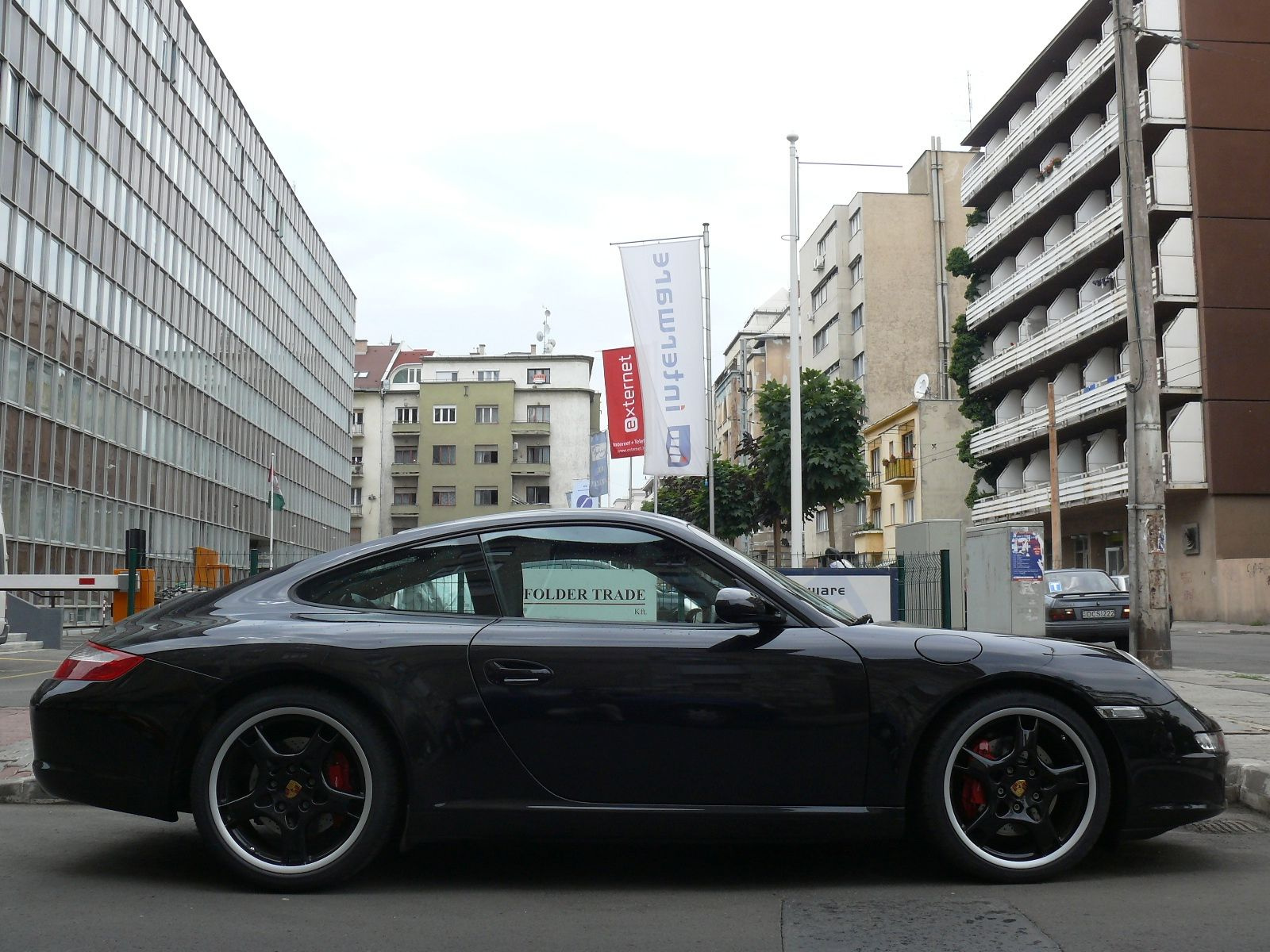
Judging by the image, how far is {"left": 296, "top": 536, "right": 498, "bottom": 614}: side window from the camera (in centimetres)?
465

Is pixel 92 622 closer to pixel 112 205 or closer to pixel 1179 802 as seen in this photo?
pixel 112 205

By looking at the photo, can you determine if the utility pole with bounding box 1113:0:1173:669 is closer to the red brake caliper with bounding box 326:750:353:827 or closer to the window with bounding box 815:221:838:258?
the red brake caliper with bounding box 326:750:353:827

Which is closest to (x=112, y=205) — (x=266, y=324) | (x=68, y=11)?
(x=68, y=11)

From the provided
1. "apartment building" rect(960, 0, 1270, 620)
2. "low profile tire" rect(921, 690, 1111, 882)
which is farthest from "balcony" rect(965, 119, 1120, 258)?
"low profile tire" rect(921, 690, 1111, 882)

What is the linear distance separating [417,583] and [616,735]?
91 centimetres

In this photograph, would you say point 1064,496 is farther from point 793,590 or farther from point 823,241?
point 793,590

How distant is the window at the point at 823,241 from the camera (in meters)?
71.8

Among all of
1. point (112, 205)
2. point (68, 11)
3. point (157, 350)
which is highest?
point (68, 11)

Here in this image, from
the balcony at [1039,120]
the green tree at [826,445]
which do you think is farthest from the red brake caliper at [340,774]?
the balcony at [1039,120]

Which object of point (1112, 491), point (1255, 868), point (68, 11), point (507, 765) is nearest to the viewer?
point (507, 765)

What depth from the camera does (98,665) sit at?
4.55 metres

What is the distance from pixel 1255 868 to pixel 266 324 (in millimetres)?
54399

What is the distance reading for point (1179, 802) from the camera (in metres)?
4.49

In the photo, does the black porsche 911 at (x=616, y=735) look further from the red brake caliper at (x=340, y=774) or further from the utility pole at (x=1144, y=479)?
the utility pole at (x=1144, y=479)
